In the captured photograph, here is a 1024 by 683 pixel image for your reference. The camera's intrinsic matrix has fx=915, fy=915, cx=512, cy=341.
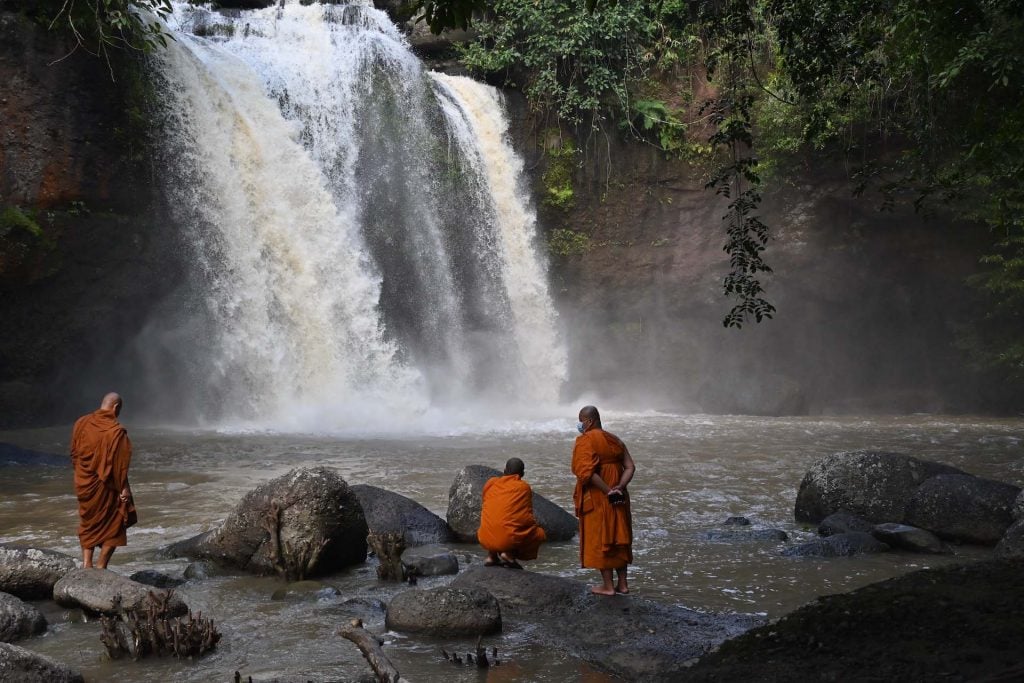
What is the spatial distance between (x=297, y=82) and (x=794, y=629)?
63.0 feet

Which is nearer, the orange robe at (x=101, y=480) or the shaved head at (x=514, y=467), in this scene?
the orange robe at (x=101, y=480)

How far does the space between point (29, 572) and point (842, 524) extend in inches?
287

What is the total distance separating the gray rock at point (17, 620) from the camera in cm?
603

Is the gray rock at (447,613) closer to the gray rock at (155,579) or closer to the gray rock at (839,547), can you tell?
the gray rock at (155,579)

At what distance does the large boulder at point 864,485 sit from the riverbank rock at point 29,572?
23.8 ft

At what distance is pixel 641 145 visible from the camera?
24.1 m

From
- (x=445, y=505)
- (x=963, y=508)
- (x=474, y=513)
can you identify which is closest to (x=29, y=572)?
(x=474, y=513)

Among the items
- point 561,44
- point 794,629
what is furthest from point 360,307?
point 794,629

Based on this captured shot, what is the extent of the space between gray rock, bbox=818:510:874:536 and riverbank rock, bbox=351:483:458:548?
3.71m

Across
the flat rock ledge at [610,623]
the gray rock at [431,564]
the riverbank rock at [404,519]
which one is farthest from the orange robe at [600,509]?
the riverbank rock at [404,519]

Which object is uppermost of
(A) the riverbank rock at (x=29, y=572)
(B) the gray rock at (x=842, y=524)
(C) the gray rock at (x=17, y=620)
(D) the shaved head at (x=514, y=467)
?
(D) the shaved head at (x=514, y=467)

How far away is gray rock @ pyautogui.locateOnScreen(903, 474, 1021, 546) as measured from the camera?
8625 millimetres

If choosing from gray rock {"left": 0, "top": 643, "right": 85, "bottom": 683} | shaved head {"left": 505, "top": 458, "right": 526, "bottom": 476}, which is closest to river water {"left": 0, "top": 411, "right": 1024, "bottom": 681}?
gray rock {"left": 0, "top": 643, "right": 85, "bottom": 683}

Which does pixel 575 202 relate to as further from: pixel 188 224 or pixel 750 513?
pixel 750 513
